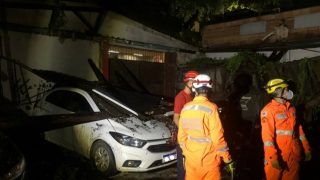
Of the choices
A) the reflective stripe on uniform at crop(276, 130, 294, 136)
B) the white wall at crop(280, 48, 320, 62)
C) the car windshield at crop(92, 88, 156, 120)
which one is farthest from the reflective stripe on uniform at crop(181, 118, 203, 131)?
the white wall at crop(280, 48, 320, 62)

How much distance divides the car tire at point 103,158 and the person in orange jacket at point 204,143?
280 cm

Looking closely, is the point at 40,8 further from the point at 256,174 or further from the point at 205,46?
the point at 256,174

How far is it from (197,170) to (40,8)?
9.00 meters

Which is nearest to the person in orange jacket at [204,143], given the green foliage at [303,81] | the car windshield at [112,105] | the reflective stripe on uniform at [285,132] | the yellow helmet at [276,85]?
the reflective stripe on uniform at [285,132]

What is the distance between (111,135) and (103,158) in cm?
49

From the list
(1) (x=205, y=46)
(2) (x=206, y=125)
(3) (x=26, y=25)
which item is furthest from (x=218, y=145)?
(1) (x=205, y=46)

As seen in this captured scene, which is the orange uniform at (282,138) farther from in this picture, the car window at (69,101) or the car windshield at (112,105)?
the car window at (69,101)

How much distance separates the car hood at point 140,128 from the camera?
23.2 feet

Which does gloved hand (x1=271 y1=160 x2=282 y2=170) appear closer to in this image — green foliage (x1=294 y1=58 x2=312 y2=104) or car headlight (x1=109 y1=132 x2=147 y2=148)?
car headlight (x1=109 y1=132 x2=147 y2=148)

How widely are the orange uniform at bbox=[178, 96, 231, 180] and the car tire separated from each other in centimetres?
284

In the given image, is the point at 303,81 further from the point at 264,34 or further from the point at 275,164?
the point at 275,164

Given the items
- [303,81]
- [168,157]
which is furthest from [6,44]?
[303,81]

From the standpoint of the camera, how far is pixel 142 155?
6.89 meters

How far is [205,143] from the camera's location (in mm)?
4379
